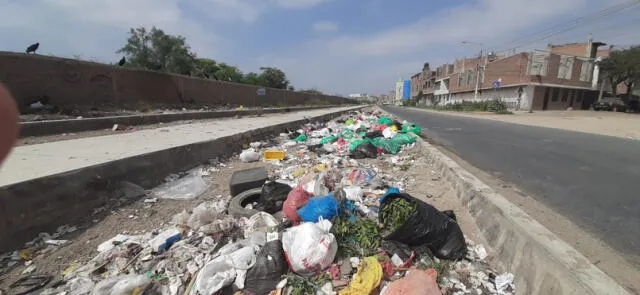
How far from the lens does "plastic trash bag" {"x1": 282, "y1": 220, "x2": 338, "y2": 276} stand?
228cm

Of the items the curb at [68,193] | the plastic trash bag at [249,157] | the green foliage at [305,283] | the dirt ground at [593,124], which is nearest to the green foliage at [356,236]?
the green foliage at [305,283]

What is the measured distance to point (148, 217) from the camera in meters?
3.40

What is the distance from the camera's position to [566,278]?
1.84 meters

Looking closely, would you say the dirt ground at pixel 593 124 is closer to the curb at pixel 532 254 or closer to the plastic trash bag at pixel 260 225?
the curb at pixel 532 254

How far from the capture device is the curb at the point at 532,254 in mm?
1820

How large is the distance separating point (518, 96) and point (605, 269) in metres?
40.1

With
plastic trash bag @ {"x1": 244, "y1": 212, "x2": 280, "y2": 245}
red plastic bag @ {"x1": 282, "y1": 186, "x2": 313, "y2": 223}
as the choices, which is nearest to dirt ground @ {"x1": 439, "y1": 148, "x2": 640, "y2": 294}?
red plastic bag @ {"x1": 282, "y1": 186, "x2": 313, "y2": 223}

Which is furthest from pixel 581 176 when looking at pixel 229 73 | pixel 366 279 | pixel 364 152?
pixel 229 73

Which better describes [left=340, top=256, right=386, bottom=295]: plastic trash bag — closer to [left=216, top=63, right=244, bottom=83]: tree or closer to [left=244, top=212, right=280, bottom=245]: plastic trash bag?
[left=244, top=212, right=280, bottom=245]: plastic trash bag

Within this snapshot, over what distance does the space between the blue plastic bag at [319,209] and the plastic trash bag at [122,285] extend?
4.37 ft

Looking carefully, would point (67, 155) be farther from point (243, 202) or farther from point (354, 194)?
point (354, 194)

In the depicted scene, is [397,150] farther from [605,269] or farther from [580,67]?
[580,67]

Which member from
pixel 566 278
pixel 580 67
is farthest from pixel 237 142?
Answer: pixel 580 67

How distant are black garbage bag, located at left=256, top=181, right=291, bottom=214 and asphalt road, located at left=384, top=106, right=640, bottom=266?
128 inches
